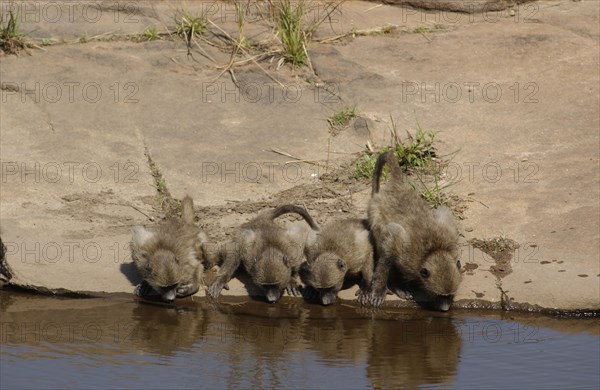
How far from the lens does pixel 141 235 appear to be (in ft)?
31.4

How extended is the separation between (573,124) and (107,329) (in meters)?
5.21

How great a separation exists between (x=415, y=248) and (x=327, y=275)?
0.76 meters

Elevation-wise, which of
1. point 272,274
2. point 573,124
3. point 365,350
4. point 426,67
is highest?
point 426,67

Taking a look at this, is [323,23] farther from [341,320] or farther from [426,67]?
[341,320]

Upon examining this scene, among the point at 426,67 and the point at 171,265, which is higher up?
the point at 426,67

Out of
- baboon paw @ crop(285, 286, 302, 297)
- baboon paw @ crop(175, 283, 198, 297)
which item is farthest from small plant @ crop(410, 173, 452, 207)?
baboon paw @ crop(175, 283, 198, 297)

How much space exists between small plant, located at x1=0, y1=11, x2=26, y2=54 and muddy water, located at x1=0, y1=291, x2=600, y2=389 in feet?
13.1

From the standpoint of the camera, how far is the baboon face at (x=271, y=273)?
9.26 m

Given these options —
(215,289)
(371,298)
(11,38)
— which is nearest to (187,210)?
(215,289)

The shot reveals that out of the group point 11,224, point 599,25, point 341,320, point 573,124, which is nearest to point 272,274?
point 341,320

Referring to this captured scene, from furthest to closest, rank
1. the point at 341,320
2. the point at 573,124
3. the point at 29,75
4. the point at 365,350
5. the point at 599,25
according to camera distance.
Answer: the point at 599,25 < the point at 29,75 < the point at 573,124 < the point at 341,320 < the point at 365,350

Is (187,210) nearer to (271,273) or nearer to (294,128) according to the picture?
(271,273)

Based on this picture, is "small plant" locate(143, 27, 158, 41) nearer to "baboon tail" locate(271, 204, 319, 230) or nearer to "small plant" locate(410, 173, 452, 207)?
"baboon tail" locate(271, 204, 319, 230)

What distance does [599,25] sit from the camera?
42.9 ft
